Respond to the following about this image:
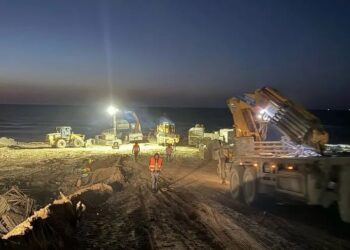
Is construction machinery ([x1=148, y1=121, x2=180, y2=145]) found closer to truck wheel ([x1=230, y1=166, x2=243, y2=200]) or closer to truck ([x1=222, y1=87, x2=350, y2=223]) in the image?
truck ([x1=222, y1=87, x2=350, y2=223])

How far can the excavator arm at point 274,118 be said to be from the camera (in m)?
15.5

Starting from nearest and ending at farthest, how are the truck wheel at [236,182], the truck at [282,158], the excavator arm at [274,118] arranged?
1. the truck at [282,158]
2. the excavator arm at [274,118]
3. the truck wheel at [236,182]

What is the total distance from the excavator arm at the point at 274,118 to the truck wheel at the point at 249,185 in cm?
189

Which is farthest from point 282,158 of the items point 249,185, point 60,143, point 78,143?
point 60,143

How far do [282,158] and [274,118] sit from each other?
10.0 ft

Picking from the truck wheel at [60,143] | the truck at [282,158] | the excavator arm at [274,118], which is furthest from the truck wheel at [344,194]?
the truck wheel at [60,143]

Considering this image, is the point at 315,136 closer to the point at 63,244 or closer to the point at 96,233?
the point at 96,233

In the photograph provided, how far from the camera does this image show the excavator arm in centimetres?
1555

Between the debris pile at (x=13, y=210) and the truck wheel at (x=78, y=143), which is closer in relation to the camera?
the debris pile at (x=13, y=210)

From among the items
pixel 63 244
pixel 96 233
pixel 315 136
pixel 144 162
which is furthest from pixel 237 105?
pixel 144 162

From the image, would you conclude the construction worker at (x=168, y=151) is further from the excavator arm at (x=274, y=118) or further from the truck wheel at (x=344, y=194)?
the truck wheel at (x=344, y=194)

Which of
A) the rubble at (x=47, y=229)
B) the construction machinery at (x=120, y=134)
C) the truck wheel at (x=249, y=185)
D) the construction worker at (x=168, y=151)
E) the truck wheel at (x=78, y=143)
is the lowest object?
the rubble at (x=47, y=229)

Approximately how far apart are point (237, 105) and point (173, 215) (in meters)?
7.28

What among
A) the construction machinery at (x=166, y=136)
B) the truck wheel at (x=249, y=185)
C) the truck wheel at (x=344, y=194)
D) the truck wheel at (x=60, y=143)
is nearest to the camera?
the truck wheel at (x=344, y=194)
